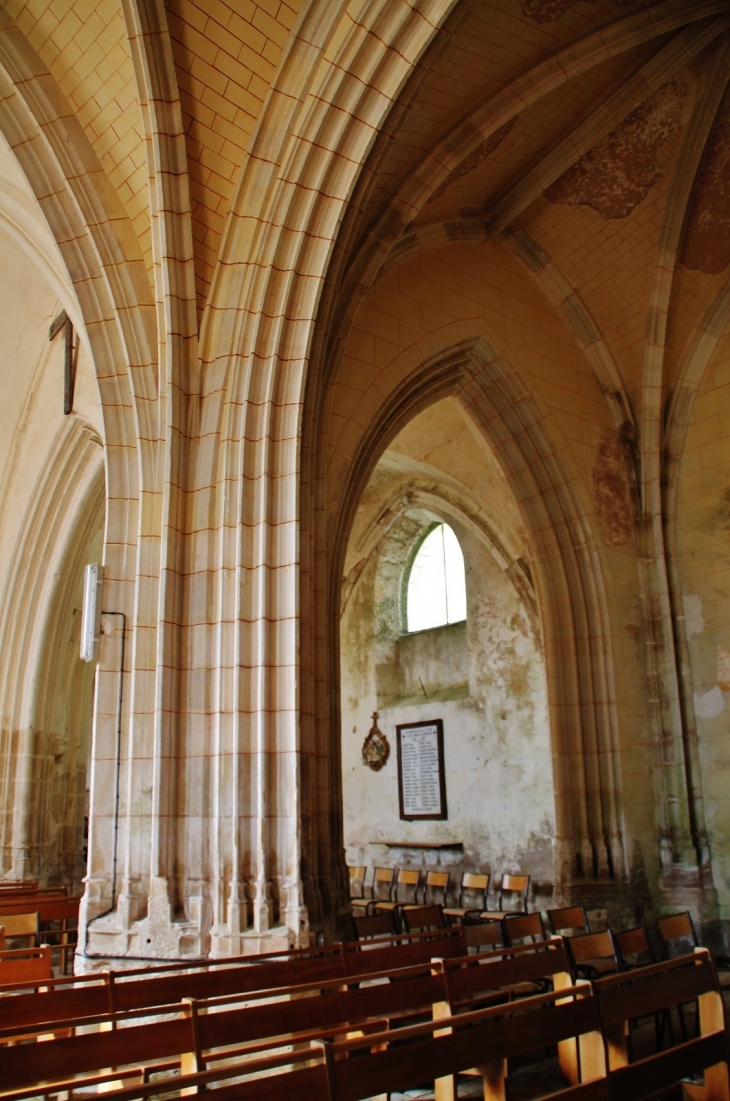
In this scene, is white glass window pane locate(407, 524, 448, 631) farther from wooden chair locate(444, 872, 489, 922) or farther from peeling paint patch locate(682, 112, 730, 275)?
peeling paint patch locate(682, 112, 730, 275)

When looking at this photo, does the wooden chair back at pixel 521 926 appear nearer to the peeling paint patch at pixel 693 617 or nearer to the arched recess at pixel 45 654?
the peeling paint patch at pixel 693 617

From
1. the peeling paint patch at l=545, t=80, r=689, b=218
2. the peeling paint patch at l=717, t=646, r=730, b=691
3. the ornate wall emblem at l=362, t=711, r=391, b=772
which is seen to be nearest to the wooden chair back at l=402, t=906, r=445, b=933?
the peeling paint patch at l=717, t=646, r=730, b=691

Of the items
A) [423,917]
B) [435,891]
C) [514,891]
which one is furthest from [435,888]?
[423,917]

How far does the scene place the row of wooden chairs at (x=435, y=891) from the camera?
9.59 metres

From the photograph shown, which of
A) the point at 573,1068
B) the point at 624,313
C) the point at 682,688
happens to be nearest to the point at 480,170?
the point at 624,313

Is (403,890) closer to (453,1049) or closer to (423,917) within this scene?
(423,917)

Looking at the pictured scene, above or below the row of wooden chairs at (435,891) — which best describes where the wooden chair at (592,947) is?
above

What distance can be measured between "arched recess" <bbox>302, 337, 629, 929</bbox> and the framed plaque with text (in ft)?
10.3

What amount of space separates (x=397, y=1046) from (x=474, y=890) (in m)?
8.21

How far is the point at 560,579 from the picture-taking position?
9109mm

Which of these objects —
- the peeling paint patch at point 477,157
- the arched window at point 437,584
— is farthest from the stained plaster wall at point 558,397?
the arched window at point 437,584

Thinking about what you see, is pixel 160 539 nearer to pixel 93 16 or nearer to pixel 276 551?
pixel 276 551

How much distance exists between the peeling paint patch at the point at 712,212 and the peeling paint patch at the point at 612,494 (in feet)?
6.40

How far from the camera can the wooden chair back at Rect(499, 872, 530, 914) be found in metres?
9.46
